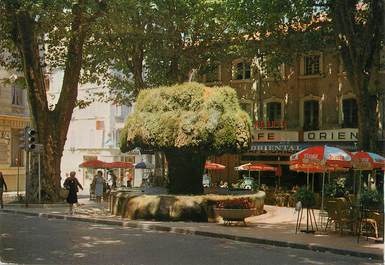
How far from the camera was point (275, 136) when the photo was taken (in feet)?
114

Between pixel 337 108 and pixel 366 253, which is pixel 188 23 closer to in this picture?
pixel 337 108

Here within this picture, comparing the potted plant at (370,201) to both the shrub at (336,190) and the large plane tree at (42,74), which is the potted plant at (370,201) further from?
the large plane tree at (42,74)

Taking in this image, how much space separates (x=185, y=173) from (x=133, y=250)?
31.8 ft

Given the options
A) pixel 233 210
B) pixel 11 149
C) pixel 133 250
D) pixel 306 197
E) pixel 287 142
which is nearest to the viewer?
pixel 133 250

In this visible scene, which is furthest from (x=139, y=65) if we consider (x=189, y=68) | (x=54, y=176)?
(x=54, y=176)

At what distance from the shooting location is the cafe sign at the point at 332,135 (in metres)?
31.9

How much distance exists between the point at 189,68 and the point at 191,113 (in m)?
10.6

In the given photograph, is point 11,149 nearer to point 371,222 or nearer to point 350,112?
point 350,112

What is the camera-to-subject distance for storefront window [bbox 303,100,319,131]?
34781mm

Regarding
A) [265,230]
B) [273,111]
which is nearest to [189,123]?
[265,230]

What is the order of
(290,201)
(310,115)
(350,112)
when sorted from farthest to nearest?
(310,115)
(350,112)
(290,201)

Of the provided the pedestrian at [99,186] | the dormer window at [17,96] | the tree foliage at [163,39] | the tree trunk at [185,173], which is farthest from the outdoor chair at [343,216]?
the dormer window at [17,96]

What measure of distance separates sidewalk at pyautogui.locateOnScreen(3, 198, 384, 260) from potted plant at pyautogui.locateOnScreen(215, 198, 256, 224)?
338 mm

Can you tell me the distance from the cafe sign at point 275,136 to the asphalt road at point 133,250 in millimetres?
18765
